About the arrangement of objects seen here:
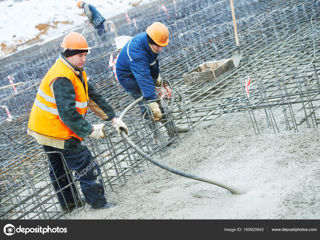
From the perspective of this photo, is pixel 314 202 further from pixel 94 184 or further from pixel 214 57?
pixel 214 57

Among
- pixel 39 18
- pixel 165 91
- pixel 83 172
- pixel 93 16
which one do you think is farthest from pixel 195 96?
pixel 39 18

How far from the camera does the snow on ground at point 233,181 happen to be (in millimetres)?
2744

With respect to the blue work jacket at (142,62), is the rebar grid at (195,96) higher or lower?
lower

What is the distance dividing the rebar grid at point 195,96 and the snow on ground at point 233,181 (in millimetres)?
218

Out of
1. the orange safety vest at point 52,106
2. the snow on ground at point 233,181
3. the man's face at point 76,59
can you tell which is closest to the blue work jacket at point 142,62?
the snow on ground at point 233,181

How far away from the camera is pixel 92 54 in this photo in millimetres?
11438

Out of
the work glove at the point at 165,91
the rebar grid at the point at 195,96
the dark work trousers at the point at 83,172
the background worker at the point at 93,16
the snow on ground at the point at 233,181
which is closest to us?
the snow on ground at the point at 233,181

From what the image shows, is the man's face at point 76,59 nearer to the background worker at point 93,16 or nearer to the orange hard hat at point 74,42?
the orange hard hat at point 74,42

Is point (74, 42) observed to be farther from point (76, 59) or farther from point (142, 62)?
point (142, 62)

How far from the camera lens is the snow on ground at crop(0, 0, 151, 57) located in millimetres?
26141

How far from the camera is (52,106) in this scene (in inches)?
127

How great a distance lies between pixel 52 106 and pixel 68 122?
21cm

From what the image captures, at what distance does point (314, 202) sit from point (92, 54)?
31.8ft
